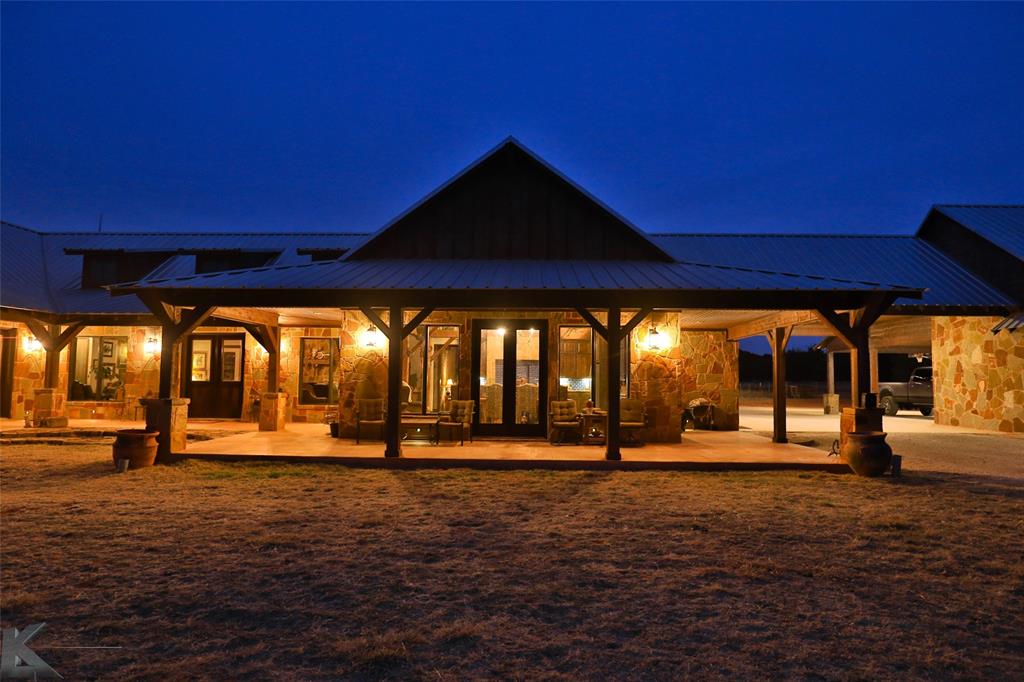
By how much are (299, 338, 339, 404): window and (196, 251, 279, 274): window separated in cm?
274

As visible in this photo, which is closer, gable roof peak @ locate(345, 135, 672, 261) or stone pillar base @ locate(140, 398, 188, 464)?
stone pillar base @ locate(140, 398, 188, 464)

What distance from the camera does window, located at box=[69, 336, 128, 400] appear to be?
647 inches

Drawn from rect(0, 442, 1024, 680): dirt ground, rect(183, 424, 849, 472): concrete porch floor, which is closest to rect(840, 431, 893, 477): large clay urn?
rect(183, 424, 849, 472): concrete porch floor

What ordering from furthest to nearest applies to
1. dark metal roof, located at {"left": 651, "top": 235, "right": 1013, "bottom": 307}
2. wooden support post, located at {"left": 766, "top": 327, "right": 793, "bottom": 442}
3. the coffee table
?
dark metal roof, located at {"left": 651, "top": 235, "right": 1013, "bottom": 307} < wooden support post, located at {"left": 766, "top": 327, "right": 793, "bottom": 442} < the coffee table

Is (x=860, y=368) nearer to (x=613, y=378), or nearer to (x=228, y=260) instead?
(x=613, y=378)

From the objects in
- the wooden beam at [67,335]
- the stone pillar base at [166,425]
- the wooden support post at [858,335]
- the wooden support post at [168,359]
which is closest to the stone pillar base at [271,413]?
the stone pillar base at [166,425]

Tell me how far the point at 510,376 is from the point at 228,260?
9289mm

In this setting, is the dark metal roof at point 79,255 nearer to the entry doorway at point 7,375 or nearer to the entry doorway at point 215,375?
the entry doorway at point 7,375

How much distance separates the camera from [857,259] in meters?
15.9

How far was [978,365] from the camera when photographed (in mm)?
15625

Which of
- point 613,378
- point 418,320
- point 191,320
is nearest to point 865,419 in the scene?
point 613,378

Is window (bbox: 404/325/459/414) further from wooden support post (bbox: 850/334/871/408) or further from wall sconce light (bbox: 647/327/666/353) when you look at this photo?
wooden support post (bbox: 850/334/871/408)

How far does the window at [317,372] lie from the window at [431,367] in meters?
4.36

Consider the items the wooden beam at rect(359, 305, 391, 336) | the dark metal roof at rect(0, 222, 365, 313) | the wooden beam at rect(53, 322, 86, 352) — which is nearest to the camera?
the wooden beam at rect(359, 305, 391, 336)
